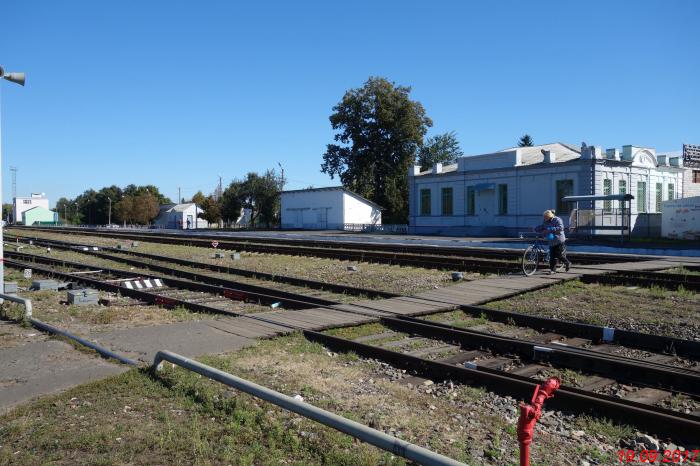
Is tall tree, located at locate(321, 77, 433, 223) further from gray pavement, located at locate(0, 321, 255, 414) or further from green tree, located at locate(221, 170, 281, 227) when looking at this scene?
gray pavement, located at locate(0, 321, 255, 414)

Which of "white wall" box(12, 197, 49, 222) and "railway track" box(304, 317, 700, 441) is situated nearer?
"railway track" box(304, 317, 700, 441)

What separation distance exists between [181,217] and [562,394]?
99.6 metres

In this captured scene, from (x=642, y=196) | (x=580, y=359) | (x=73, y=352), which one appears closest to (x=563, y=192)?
(x=642, y=196)

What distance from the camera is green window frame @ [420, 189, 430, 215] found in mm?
54062

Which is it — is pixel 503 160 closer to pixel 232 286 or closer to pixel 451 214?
pixel 451 214

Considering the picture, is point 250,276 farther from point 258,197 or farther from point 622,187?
point 258,197

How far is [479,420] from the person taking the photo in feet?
17.8

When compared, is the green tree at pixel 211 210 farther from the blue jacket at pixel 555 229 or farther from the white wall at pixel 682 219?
the blue jacket at pixel 555 229

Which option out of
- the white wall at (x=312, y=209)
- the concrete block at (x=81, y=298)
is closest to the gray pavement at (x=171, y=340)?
the concrete block at (x=81, y=298)

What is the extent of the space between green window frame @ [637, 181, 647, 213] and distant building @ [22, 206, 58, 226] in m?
120

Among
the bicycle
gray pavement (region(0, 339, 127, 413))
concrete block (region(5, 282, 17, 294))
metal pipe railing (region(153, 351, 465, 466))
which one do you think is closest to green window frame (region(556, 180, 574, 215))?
the bicycle

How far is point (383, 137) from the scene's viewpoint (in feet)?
241

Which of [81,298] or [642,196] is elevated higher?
[642,196]

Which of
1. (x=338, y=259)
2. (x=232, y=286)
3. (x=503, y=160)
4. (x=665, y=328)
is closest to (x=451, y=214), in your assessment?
(x=503, y=160)
